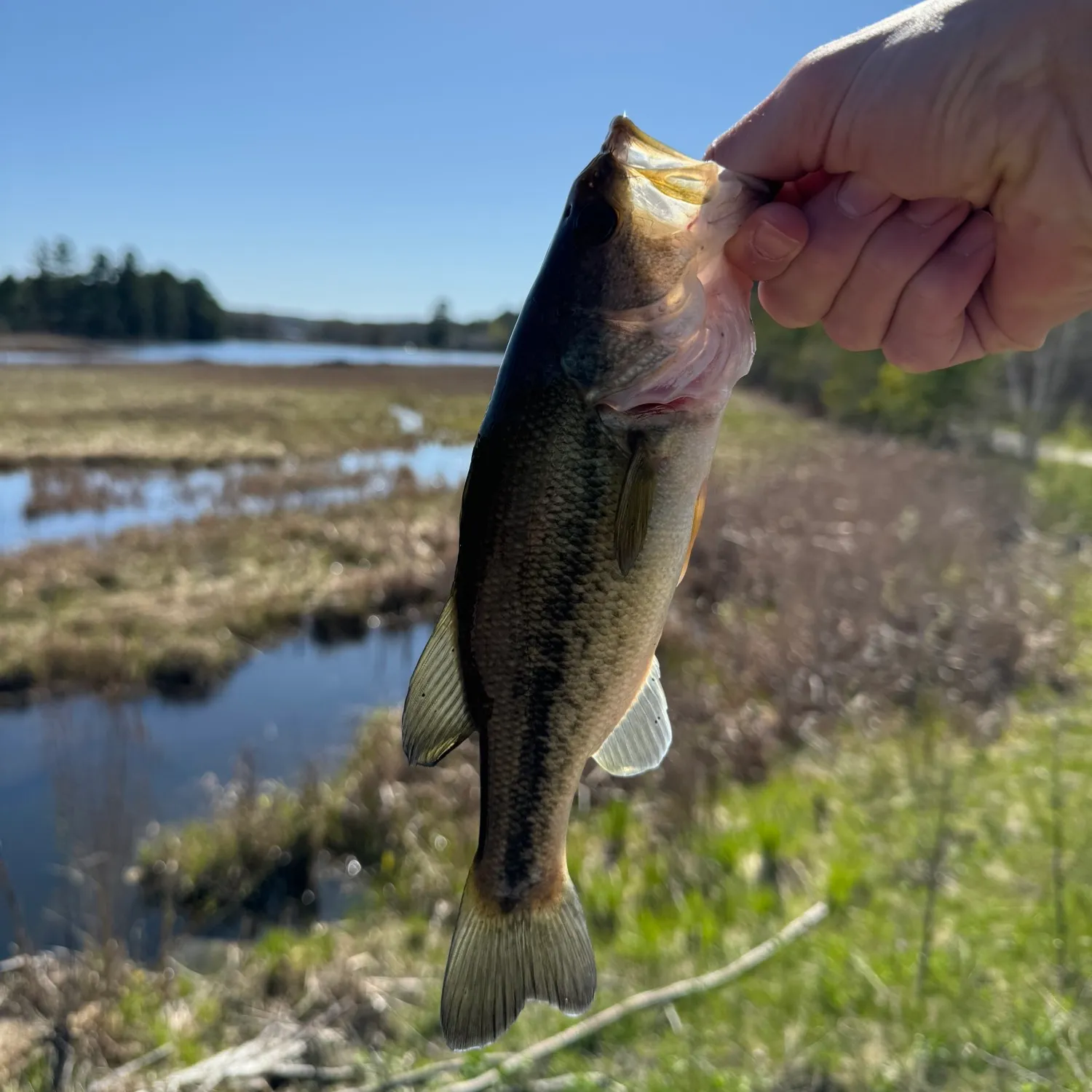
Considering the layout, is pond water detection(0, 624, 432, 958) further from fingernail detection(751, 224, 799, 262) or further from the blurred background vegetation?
fingernail detection(751, 224, 799, 262)

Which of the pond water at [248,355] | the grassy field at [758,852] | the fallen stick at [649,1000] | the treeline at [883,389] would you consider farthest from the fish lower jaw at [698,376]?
the pond water at [248,355]

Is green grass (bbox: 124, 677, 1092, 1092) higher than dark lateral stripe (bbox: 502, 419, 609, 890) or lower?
lower

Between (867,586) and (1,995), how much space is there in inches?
355

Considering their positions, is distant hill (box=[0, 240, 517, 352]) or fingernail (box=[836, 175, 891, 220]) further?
distant hill (box=[0, 240, 517, 352])

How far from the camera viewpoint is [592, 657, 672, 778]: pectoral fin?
2086 millimetres

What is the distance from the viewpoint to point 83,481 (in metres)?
21.6

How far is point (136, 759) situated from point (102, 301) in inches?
4245

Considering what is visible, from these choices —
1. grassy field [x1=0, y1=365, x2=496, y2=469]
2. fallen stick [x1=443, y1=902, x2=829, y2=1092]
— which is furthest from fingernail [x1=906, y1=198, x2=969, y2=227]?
grassy field [x1=0, y1=365, x2=496, y2=469]

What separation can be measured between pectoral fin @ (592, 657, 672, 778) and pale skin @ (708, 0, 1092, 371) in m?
1.10

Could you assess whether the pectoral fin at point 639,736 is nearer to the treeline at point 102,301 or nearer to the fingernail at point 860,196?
the fingernail at point 860,196

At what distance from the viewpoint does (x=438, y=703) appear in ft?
6.37

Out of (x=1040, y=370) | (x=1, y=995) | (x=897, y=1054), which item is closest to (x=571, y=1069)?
(x=897, y=1054)

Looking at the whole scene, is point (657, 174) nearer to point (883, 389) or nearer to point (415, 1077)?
point (415, 1077)

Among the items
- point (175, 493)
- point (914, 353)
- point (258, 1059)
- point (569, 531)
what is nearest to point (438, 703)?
point (569, 531)
